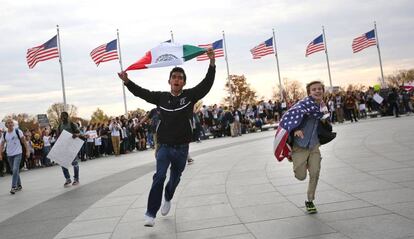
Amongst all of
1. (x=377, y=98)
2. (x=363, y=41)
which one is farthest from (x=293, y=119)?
(x=363, y=41)

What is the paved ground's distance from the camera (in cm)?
513

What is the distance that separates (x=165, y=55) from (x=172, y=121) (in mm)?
1129

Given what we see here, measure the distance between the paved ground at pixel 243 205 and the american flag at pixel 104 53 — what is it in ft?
53.2

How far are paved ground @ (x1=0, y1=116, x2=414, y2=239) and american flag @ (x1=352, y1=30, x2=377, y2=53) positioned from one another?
23.5 metres

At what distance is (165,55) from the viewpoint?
639 cm

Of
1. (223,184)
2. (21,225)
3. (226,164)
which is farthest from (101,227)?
(226,164)

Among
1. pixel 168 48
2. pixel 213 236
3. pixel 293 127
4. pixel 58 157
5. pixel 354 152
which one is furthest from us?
pixel 354 152

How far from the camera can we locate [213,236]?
507cm

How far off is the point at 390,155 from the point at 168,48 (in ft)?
20.3

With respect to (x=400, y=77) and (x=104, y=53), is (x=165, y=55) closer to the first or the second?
(x=104, y=53)

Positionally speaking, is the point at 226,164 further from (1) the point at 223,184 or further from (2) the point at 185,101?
(2) the point at 185,101

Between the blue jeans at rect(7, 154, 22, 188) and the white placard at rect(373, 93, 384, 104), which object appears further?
the white placard at rect(373, 93, 384, 104)

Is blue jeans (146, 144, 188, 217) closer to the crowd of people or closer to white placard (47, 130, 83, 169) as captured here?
white placard (47, 130, 83, 169)

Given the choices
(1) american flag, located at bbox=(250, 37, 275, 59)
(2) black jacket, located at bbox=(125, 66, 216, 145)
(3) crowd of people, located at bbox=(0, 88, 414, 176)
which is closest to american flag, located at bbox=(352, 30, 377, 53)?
(3) crowd of people, located at bbox=(0, 88, 414, 176)
